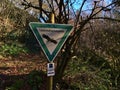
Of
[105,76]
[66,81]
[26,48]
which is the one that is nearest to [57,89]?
[66,81]

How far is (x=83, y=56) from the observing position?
13.7 meters

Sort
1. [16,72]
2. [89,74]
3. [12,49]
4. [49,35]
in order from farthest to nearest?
[12,49], [16,72], [89,74], [49,35]

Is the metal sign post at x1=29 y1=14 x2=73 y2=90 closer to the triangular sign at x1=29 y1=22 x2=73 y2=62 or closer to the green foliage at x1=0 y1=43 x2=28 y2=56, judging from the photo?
the triangular sign at x1=29 y1=22 x2=73 y2=62

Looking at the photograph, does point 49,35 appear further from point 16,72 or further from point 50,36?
point 16,72

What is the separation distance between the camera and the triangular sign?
5.27 meters

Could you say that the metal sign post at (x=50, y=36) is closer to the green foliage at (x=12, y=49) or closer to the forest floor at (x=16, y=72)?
the forest floor at (x=16, y=72)

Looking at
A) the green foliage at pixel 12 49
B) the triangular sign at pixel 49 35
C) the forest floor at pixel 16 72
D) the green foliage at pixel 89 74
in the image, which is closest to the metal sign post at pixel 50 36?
the triangular sign at pixel 49 35

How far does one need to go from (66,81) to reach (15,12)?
985 centimetres

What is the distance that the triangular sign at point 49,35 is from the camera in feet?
17.3

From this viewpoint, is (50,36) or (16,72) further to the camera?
(16,72)

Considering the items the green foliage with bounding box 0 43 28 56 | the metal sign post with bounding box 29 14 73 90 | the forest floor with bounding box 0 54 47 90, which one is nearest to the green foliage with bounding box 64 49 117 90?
the forest floor with bounding box 0 54 47 90

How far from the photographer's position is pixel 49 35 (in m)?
5.29

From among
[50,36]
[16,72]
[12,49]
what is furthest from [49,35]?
[12,49]

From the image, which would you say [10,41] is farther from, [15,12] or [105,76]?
[105,76]
